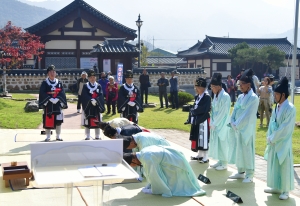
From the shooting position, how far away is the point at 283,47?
4162 cm

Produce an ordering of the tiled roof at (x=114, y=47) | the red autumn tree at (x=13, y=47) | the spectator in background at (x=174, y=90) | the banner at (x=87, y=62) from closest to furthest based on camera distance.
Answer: the spectator in background at (x=174, y=90), the red autumn tree at (x=13, y=47), the tiled roof at (x=114, y=47), the banner at (x=87, y=62)

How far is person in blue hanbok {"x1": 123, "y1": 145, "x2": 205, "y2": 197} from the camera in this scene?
5930 mm

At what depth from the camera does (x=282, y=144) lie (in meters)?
6.20

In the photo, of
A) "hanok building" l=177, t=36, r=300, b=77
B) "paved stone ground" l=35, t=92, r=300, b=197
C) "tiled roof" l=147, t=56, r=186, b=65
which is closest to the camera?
"paved stone ground" l=35, t=92, r=300, b=197

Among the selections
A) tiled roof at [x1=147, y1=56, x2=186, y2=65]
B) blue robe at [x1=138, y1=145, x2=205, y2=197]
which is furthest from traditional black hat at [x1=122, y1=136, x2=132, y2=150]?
tiled roof at [x1=147, y1=56, x2=186, y2=65]

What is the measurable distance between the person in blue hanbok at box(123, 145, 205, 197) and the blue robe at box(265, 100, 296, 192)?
3.79 ft

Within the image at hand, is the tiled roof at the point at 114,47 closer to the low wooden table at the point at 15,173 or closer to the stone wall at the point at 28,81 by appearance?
the stone wall at the point at 28,81

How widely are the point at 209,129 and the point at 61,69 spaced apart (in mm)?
18817

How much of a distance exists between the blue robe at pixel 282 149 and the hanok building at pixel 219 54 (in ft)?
101

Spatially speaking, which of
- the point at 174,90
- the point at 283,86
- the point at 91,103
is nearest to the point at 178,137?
the point at 91,103

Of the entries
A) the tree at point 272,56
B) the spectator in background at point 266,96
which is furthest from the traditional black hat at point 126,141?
the tree at point 272,56

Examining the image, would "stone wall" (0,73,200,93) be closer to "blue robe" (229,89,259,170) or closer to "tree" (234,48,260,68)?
"tree" (234,48,260,68)

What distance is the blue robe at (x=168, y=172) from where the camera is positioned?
233 inches

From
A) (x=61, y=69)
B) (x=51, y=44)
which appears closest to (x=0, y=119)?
(x=61, y=69)
